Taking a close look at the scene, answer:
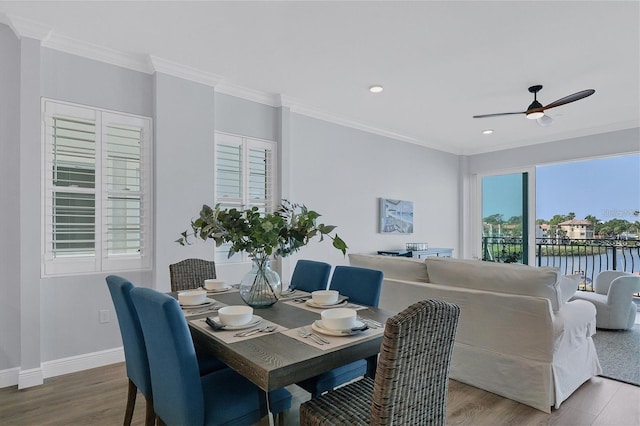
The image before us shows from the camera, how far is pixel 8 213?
274 centimetres

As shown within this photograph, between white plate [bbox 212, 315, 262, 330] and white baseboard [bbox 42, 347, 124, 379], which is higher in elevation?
white plate [bbox 212, 315, 262, 330]

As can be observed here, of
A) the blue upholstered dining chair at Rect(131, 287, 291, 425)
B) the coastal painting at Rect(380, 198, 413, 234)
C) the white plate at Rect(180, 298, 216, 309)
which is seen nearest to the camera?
the blue upholstered dining chair at Rect(131, 287, 291, 425)

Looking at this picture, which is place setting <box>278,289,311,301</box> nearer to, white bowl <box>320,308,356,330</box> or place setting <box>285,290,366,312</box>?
place setting <box>285,290,366,312</box>

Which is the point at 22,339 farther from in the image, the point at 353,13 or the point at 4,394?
the point at 353,13

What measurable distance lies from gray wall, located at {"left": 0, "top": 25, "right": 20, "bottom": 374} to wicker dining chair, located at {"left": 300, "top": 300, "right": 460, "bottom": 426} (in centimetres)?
259

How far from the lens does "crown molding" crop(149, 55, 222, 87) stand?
3.33 metres

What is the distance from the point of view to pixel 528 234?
6.30 metres

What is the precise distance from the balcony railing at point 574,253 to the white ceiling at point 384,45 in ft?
9.00

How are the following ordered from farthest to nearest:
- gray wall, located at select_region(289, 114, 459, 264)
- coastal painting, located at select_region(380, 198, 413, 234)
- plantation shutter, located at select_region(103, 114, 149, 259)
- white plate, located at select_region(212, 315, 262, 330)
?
coastal painting, located at select_region(380, 198, 413, 234)
gray wall, located at select_region(289, 114, 459, 264)
plantation shutter, located at select_region(103, 114, 149, 259)
white plate, located at select_region(212, 315, 262, 330)

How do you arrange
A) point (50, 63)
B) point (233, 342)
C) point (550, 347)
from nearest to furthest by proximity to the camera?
1. point (233, 342)
2. point (550, 347)
3. point (50, 63)

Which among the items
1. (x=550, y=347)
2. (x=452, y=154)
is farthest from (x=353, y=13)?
(x=452, y=154)

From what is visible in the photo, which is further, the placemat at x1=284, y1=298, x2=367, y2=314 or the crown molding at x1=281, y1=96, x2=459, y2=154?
the crown molding at x1=281, y1=96, x2=459, y2=154

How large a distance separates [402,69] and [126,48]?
256cm

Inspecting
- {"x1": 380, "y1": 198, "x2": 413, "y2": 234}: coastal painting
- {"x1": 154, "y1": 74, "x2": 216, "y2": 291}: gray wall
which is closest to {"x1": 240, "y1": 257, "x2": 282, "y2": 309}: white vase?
{"x1": 154, "y1": 74, "x2": 216, "y2": 291}: gray wall
